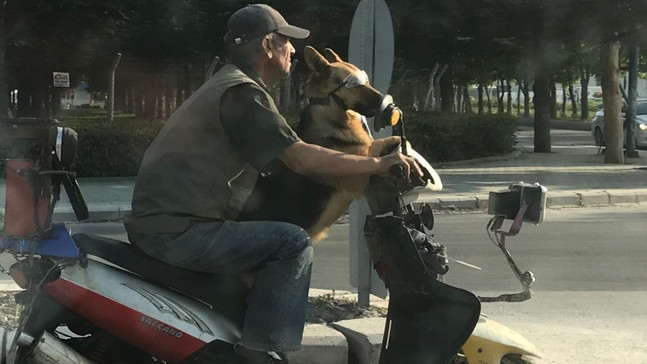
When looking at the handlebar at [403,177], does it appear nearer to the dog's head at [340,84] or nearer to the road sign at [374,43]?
the dog's head at [340,84]

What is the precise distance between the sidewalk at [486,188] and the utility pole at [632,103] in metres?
0.34

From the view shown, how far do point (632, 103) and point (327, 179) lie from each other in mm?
16519

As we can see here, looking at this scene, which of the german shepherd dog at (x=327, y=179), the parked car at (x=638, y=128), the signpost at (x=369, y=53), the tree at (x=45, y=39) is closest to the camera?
the german shepherd dog at (x=327, y=179)

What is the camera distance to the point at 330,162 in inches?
111

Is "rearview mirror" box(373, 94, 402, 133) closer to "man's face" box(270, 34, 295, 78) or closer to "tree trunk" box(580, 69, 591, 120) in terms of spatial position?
"man's face" box(270, 34, 295, 78)

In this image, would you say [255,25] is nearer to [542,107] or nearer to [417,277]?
[417,277]

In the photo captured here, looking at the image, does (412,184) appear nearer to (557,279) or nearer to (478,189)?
(557,279)

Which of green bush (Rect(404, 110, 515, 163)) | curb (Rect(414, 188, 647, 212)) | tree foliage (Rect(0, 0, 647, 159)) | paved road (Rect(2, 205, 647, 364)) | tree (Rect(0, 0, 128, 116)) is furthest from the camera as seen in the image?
green bush (Rect(404, 110, 515, 163))

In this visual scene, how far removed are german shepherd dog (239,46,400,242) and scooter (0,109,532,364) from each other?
270 mm

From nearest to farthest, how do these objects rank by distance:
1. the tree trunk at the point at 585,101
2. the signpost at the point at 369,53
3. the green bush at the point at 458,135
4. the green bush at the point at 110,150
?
1. the signpost at the point at 369,53
2. the green bush at the point at 110,150
3. the green bush at the point at 458,135
4. the tree trunk at the point at 585,101

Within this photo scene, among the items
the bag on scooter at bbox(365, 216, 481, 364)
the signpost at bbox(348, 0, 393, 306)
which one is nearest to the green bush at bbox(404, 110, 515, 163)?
the signpost at bbox(348, 0, 393, 306)

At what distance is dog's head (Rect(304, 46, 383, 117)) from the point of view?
319cm

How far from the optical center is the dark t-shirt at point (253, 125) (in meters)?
2.79

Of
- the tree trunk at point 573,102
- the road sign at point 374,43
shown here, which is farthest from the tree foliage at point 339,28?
the tree trunk at point 573,102
